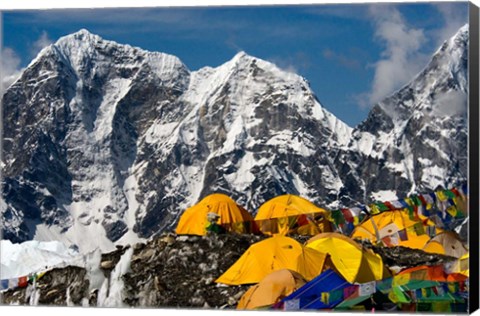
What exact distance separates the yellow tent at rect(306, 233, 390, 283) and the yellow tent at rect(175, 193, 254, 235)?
1.86 m

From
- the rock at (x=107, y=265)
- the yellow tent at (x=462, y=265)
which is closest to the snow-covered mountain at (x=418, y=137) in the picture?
the yellow tent at (x=462, y=265)

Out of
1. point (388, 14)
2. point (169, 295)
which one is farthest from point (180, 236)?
point (388, 14)

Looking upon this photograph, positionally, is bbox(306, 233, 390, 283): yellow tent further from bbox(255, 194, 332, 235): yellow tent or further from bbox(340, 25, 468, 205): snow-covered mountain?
bbox(340, 25, 468, 205): snow-covered mountain

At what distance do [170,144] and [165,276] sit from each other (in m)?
3.67

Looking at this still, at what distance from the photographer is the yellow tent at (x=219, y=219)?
32.0 meters

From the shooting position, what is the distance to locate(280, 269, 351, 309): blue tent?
2952cm

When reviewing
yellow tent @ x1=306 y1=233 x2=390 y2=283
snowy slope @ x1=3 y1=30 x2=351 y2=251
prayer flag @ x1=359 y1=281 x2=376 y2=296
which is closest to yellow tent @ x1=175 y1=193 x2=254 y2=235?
snowy slope @ x1=3 y1=30 x2=351 y2=251

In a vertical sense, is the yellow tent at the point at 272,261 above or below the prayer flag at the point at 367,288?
above

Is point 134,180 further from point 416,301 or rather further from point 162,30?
point 416,301

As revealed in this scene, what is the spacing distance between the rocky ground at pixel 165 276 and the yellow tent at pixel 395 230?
24 cm

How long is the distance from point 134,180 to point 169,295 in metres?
3.62

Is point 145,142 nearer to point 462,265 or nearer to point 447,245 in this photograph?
point 447,245

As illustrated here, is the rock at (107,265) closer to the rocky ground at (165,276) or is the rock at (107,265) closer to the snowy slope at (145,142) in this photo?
the rocky ground at (165,276)

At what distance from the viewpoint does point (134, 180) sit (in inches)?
1315
